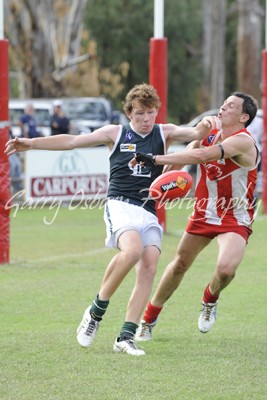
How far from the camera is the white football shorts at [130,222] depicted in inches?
301

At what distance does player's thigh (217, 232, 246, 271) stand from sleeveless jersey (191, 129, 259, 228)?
0.12 meters

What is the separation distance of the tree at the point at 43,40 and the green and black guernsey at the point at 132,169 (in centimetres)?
2844

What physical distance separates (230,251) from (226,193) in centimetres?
50

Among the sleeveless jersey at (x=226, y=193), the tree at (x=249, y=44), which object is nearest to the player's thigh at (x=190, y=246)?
the sleeveless jersey at (x=226, y=193)

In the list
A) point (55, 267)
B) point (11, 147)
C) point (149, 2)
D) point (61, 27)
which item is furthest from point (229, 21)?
point (11, 147)

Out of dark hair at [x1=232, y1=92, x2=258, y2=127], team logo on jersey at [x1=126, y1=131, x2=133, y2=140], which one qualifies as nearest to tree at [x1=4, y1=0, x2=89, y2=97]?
dark hair at [x1=232, y1=92, x2=258, y2=127]

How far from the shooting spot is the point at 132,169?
774 cm

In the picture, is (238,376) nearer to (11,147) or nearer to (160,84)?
(11,147)

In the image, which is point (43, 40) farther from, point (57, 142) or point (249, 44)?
point (57, 142)

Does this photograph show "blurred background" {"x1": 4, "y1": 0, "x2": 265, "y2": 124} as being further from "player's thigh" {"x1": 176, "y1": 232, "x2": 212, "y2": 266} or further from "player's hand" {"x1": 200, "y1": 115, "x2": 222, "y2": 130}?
"player's hand" {"x1": 200, "y1": 115, "x2": 222, "y2": 130}

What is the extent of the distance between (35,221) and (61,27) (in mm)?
22583

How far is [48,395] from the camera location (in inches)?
245

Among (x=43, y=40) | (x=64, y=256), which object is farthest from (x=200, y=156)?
(x=43, y=40)

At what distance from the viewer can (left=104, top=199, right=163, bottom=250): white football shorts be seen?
7652mm
